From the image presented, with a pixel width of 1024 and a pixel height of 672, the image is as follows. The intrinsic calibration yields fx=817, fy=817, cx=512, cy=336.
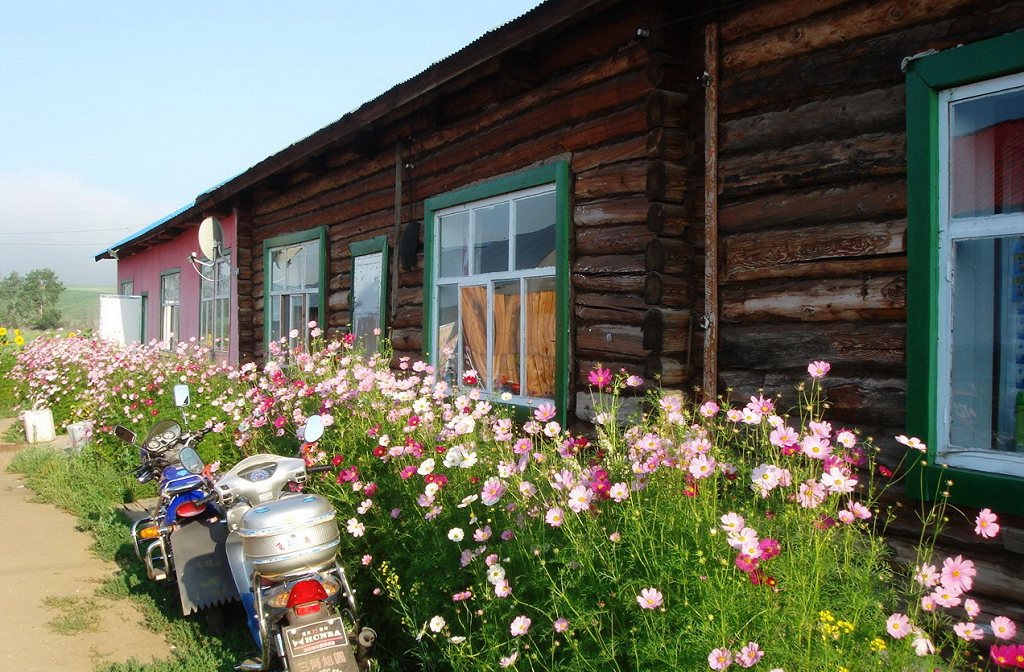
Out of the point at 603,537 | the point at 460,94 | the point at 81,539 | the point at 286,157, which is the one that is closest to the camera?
the point at 603,537

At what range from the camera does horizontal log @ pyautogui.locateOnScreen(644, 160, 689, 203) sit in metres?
4.58

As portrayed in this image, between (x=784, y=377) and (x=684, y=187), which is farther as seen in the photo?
(x=684, y=187)

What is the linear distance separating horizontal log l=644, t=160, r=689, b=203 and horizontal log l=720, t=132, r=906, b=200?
0.29m

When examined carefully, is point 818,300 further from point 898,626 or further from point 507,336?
point 507,336

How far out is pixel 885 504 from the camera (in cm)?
360

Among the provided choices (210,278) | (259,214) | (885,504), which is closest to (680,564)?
(885,504)

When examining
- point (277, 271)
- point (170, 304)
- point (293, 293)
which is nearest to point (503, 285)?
point (293, 293)

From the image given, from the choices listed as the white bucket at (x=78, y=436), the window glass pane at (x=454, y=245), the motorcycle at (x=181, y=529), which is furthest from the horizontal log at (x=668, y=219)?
the white bucket at (x=78, y=436)

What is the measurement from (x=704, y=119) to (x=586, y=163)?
3.21ft

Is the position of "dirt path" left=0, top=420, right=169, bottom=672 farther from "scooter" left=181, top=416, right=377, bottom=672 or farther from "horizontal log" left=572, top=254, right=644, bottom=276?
"horizontal log" left=572, top=254, right=644, bottom=276

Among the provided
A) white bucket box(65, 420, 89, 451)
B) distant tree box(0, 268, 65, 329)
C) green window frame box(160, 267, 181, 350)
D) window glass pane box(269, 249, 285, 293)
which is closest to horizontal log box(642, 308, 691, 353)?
white bucket box(65, 420, 89, 451)

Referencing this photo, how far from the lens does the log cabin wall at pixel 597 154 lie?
4.61 metres

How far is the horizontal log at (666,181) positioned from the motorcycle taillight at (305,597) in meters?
2.75

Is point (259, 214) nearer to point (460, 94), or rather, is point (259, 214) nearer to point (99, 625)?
point (460, 94)
